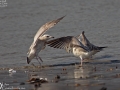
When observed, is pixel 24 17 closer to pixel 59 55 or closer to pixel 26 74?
pixel 59 55

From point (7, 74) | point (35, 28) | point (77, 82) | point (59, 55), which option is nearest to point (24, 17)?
point (35, 28)

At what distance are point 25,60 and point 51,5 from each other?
30.9 feet

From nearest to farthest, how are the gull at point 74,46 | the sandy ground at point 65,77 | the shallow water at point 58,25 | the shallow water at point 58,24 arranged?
the sandy ground at point 65,77, the gull at point 74,46, the shallow water at point 58,25, the shallow water at point 58,24

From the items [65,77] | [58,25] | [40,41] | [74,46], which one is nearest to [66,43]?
[74,46]

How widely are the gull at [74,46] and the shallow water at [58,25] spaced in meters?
0.32

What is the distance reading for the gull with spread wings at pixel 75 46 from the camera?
42.7 ft

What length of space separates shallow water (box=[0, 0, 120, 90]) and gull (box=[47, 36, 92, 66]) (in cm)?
32

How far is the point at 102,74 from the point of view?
10.5m

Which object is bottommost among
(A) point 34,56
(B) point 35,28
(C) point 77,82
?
(C) point 77,82

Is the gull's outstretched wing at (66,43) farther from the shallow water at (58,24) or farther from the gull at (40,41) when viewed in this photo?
the shallow water at (58,24)

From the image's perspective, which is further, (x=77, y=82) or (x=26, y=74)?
(x=26, y=74)

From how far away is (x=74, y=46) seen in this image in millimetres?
13070

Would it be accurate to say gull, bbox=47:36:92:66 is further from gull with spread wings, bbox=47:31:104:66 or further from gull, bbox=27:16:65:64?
gull, bbox=27:16:65:64

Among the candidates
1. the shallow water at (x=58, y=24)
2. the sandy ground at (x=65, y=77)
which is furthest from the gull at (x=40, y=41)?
the sandy ground at (x=65, y=77)
